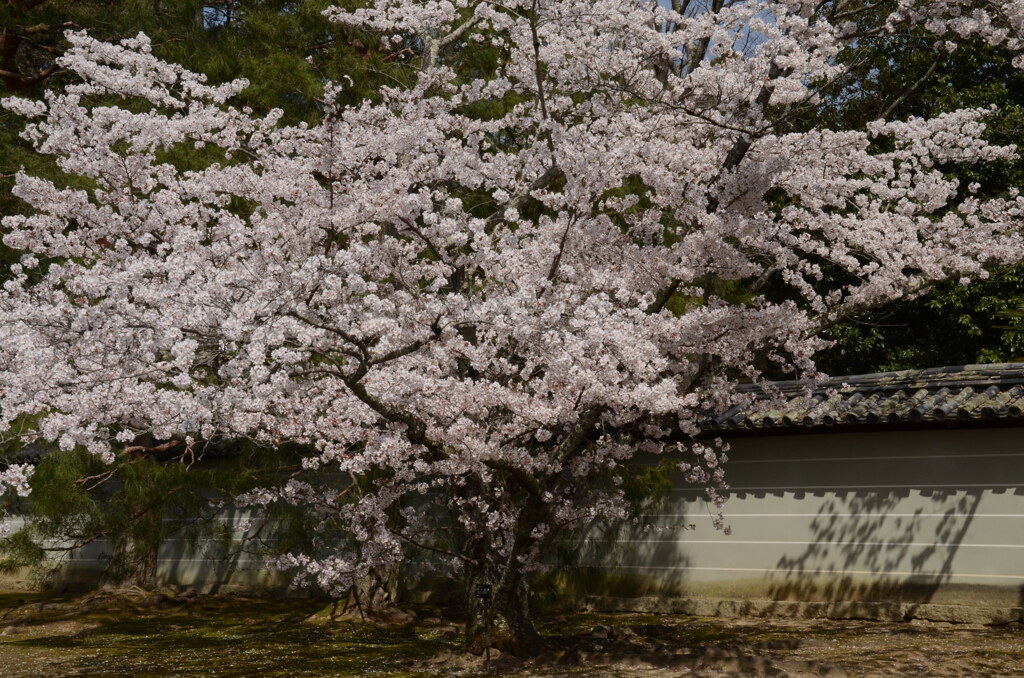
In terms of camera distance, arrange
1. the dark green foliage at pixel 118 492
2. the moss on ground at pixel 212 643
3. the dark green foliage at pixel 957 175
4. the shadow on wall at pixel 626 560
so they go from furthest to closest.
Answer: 1. the dark green foliage at pixel 957 175
2. the shadow on wall at pixel 626 560
3. the dark green foliage at pixel 118 492
4. the moss on ground at pixel 212 643

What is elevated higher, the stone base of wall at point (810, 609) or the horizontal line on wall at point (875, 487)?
the horizontal line on wall at point (875, 487)

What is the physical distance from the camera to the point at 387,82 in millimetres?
12039

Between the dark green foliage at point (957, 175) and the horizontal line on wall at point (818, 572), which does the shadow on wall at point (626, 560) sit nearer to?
the horizontal line on wall at point (818, 572)

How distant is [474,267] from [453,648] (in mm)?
3317

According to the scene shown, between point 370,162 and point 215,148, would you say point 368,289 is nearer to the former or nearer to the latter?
point 370,162

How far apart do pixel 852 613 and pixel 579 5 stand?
21.6 feet

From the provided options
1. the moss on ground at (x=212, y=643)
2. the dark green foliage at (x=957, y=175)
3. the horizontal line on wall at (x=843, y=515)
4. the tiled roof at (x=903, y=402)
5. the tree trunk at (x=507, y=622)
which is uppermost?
the dark green foliage at (x=957, y=175)

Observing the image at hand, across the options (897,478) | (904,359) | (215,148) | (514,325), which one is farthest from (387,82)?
(904,359)

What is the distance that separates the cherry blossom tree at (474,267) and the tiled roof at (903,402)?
1508mm

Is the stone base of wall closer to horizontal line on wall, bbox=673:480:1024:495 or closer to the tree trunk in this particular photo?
horizontal line on wall, bbox=673:480:1024:495

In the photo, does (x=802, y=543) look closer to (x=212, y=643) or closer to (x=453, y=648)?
(x=453, y=648)

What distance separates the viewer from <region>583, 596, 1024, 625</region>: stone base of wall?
32.1ft

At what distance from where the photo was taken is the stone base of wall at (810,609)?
32.1 feet

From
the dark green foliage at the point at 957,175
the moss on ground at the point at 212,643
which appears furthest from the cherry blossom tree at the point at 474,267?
the dark green foliage at the point at 957,175
